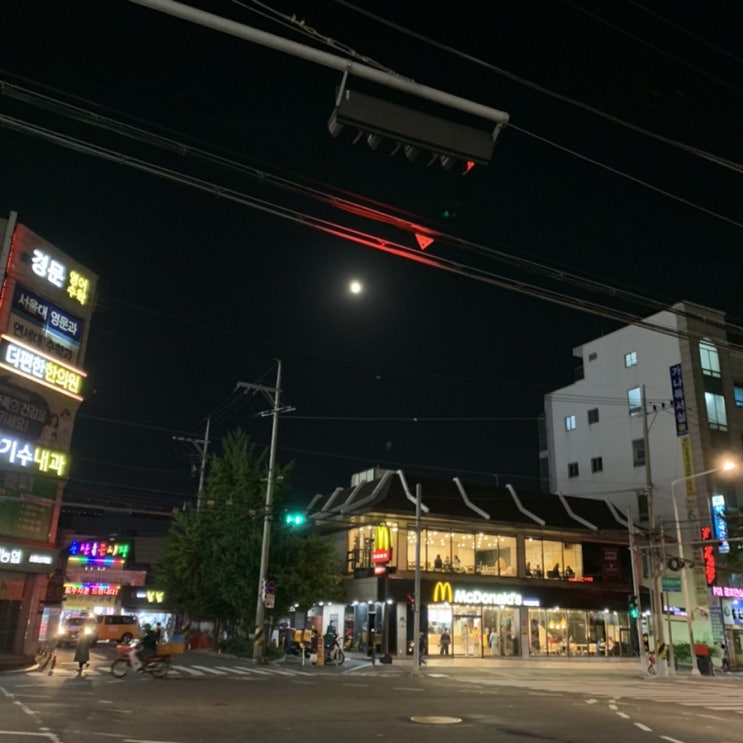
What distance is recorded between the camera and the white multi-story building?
152 ft

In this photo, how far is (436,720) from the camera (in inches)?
564

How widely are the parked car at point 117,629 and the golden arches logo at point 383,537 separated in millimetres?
17075

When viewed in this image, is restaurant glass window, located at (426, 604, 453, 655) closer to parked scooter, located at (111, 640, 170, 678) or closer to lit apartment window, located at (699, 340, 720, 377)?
parked scooter, located at (111, 640, 170, 678)

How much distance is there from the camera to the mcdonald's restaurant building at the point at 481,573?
41469mm

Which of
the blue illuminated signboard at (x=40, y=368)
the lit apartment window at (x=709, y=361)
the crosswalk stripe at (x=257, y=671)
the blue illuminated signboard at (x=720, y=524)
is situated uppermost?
the lit apartment window at (x=709, y=361)

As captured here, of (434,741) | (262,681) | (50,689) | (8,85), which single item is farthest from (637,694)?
(8,85)

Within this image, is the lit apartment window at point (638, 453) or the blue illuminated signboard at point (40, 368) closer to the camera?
the blue illuminated signboard at point (40, 368)

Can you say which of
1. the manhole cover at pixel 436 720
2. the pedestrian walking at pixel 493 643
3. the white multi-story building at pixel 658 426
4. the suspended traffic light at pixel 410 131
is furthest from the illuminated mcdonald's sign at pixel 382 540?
the suspended traffic light at pixel 410 131

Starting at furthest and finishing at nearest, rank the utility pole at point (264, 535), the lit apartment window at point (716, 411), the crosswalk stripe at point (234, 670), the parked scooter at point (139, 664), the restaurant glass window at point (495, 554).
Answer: the lit apartment window at point (716, 411) → the restaurant glass window at point (495, 554) → the utility pole at point (264, 535) → the crosswalk stripe at point (234, 670) → the parked scooter at point (139, 664)

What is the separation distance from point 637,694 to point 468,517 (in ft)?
70.8

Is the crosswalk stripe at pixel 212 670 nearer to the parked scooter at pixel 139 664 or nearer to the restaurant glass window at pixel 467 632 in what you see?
the parked scooter at pixel 139 664

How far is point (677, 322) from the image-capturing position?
1986 inches

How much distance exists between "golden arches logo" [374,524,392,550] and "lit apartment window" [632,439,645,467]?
23092 mm

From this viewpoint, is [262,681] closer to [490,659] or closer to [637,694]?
[637,694]
